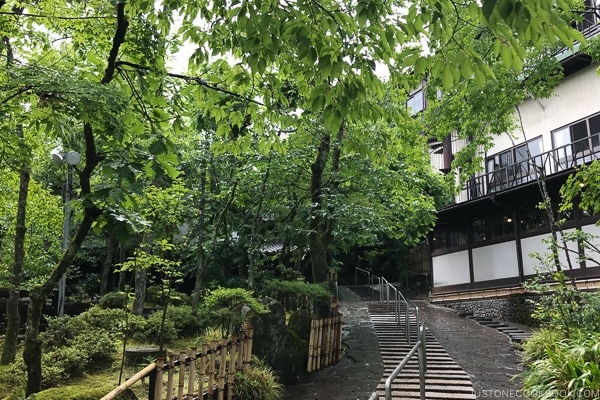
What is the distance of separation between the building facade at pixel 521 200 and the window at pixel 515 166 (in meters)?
0.04

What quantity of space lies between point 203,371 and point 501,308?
15226 mm

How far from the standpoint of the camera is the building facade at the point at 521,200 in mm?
16953

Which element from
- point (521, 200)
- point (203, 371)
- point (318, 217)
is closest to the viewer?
point (203, 371)

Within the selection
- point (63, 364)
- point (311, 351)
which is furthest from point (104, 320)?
point (311, 351)

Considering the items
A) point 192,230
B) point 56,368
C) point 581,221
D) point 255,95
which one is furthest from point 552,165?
point 56,368

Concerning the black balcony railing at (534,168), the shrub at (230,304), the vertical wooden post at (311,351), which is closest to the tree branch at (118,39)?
the shrub at (230,304)

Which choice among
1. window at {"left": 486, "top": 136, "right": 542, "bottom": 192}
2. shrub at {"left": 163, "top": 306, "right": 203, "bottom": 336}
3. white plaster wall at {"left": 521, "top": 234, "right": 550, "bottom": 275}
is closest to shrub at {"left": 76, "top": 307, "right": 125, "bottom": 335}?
shrub at {"left": 163, "top": 306, "right": 203, "bottom": 336}

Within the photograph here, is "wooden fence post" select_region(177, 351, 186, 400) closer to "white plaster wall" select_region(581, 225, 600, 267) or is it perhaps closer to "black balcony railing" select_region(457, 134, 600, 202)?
"black balcony railing" select_region(457, 134, 600, 202)

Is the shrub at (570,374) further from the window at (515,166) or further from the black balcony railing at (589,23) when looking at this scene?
the black balcony railing at (589,23)

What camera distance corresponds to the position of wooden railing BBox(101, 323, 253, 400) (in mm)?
6266

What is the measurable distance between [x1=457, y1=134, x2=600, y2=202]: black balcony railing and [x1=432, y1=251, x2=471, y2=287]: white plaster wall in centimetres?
278

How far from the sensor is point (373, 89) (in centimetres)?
388

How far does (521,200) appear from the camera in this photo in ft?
61.8

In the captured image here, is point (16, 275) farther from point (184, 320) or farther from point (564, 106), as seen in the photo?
point (564, 106)
